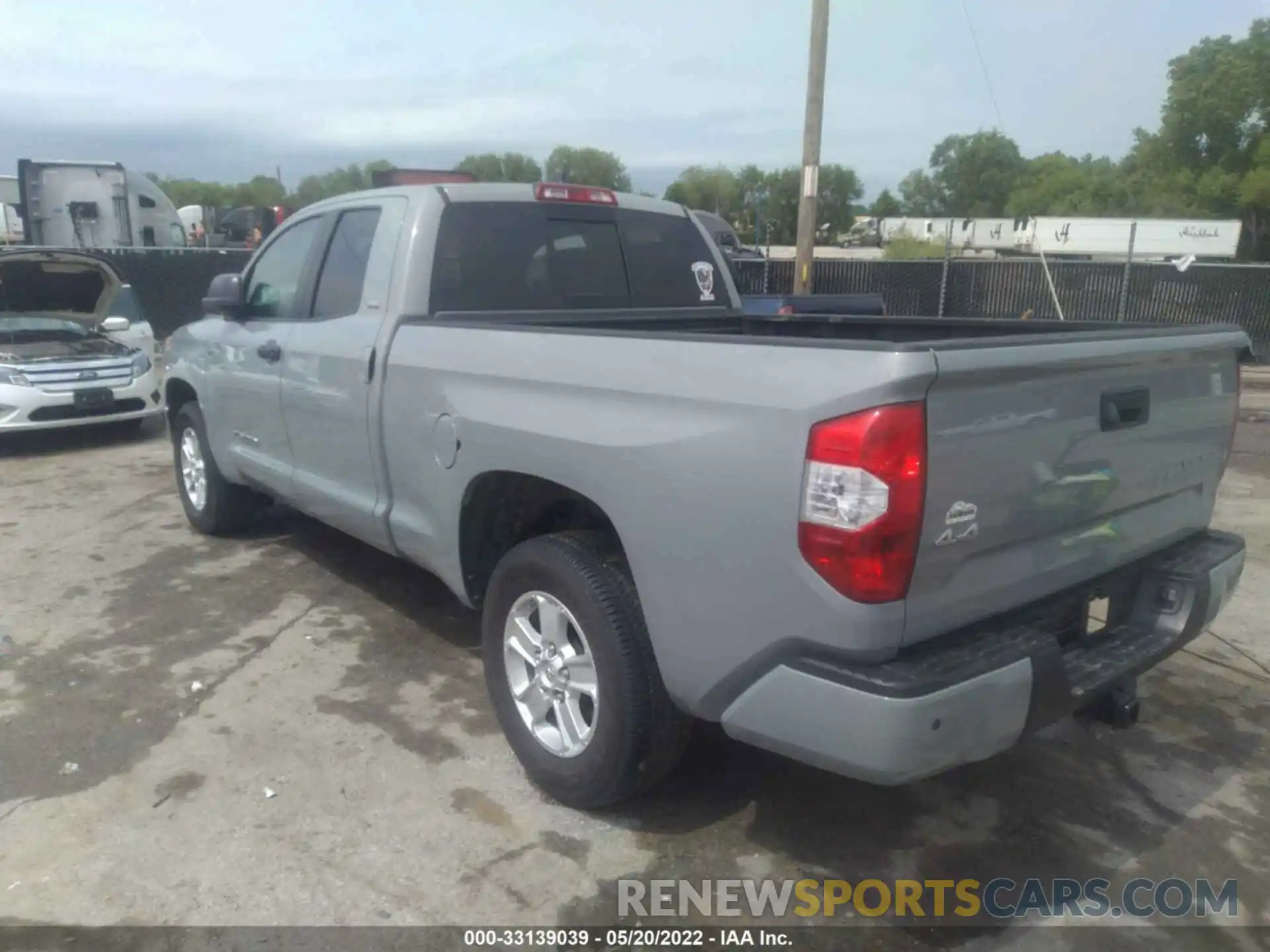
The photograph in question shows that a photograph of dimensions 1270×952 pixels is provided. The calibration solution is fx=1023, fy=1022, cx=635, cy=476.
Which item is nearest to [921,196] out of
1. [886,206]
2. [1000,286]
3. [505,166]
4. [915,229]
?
[886,206]

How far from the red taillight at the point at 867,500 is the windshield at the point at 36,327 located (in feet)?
30.5

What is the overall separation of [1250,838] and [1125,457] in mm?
1346

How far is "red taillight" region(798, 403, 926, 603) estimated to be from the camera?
7.42 feet

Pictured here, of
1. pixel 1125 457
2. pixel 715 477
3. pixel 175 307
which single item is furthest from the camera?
pixel 175 307

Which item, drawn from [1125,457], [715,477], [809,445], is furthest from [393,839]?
[1125,457]

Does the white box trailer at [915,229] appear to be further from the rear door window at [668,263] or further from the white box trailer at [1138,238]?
the rear door window at [668,263]

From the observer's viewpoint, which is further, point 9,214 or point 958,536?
point 9,214

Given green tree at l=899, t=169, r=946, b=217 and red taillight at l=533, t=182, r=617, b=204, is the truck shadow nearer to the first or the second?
red taillight at l=533, t=182, r=617, b=204

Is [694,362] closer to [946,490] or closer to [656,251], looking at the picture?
[946,490]

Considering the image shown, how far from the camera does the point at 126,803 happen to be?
3.36 metres

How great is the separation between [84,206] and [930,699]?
791 inches

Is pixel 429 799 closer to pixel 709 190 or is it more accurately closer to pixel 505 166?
pixel 505 166

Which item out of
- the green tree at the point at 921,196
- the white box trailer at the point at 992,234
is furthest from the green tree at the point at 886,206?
the white box trailer at the point at 992,234

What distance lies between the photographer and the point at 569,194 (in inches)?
177
